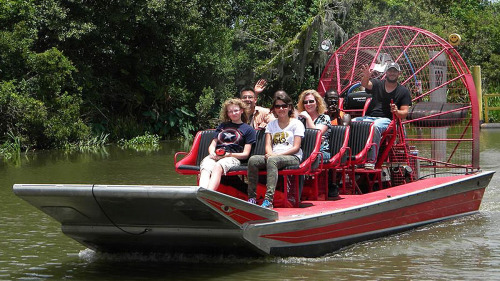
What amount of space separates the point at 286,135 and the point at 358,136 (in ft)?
6.11

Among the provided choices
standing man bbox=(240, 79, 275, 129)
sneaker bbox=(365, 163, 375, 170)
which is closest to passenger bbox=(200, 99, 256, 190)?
standing man bbox=(240, 79, 275, 129)

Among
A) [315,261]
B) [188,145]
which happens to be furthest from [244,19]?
[315,261]

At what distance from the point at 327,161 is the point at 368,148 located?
0.93 meters

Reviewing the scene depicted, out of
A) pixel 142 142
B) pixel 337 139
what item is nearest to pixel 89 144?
pixel 142 142

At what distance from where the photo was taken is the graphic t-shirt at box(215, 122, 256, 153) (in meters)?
9.64

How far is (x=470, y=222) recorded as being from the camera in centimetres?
1150

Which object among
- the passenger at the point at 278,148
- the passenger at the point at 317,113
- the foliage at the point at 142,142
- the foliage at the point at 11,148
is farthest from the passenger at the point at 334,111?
the foliage at the point at 142,142

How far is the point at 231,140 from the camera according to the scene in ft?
31.7

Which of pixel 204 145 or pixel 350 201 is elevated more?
pixel 204 145

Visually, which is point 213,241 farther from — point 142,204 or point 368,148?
point 368,148

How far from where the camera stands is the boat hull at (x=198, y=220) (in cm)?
762

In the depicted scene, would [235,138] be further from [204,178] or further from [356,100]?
[356,100]

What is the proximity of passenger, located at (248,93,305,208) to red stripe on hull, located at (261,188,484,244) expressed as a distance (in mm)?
529

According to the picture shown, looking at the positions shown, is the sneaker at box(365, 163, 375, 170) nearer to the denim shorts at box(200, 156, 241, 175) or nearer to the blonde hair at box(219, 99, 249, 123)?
the blonde hair at box(219, 99, 249, 123)
